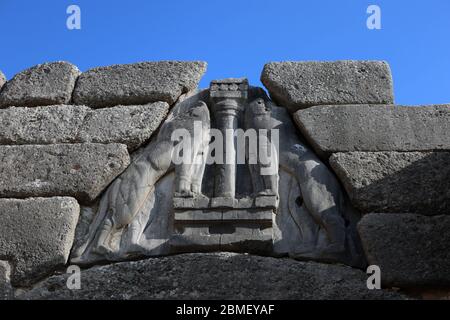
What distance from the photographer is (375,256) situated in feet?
14.9

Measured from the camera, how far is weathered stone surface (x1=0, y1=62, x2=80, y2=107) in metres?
5.77

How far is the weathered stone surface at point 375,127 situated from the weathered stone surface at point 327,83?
9 cm

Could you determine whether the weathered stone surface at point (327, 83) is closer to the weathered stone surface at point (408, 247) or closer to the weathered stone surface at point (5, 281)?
the weathered stone surface at point (408, 247)

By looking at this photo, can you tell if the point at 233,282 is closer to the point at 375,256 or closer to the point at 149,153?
the point at 375,256

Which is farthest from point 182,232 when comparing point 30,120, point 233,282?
point 30,120

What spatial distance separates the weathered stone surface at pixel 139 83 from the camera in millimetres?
5602

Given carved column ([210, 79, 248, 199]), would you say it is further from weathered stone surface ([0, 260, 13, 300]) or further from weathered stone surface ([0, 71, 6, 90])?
weathered stone surface ([0, 71, 6, 90])

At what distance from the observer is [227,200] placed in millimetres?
4855

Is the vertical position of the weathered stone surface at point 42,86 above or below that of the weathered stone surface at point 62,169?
above

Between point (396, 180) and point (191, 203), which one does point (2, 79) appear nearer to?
point (191, 203)

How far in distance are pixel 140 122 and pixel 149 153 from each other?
0.30 metres

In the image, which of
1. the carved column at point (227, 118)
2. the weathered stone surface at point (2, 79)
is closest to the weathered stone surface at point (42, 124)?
the weathered stone surface at point (2, 79)

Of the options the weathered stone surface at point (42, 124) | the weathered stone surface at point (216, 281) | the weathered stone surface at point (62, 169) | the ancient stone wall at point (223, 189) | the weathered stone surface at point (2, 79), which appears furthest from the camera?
the weathered stone surface at point (2, 79)

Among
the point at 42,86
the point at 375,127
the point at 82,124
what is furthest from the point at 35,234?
the point at 375,127
